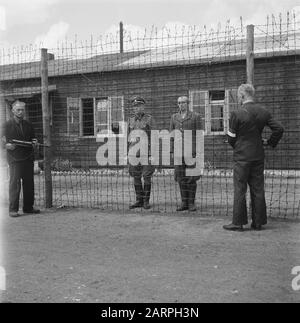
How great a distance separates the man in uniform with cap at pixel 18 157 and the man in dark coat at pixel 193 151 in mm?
2431

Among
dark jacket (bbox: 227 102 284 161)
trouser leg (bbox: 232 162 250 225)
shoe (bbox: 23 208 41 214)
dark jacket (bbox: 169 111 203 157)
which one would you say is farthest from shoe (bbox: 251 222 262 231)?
shoe (bbox: 23 208 41 214)

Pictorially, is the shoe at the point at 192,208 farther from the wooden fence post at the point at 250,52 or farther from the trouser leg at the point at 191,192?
the wooden fence post at the point at 250,52

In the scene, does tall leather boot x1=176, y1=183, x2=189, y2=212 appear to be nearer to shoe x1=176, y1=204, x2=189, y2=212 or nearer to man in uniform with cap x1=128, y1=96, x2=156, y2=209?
shoe x1=176, y1=204, x2=189, y2=212

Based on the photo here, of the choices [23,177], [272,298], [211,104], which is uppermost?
[211,104]

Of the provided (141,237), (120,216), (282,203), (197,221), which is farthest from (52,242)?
(282,203)

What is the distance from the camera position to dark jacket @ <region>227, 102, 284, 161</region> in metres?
6.57

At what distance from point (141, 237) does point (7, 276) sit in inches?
79.6

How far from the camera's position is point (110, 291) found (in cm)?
445

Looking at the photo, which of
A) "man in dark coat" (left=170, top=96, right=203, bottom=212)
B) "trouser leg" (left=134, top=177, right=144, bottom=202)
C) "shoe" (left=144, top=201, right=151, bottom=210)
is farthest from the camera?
"trouser leg" (left=134, top=177, right=144, bottom=202)

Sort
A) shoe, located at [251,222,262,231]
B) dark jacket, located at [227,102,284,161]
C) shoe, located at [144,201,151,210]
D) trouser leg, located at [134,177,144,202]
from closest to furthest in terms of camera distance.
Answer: dark jacket, located at [227,102,284,161] → shoe, located at [251,222,262,231] → shoe, located at [144,201,151,210] → trouser leg, located at [134,177,144,202]

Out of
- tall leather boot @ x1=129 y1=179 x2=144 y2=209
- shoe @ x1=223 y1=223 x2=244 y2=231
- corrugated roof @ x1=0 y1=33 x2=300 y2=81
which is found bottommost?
shoe @ x1=223 y1=223 x2=244 y2=231

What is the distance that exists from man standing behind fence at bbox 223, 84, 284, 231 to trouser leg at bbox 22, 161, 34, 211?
3506 millimetres

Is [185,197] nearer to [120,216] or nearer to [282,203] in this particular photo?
[120,216]

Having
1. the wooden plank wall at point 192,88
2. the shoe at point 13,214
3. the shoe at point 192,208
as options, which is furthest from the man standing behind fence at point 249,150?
the wooden plank wall at point 192,88
